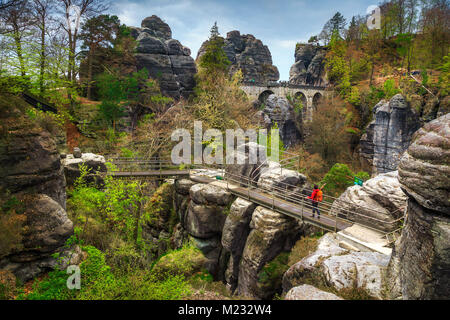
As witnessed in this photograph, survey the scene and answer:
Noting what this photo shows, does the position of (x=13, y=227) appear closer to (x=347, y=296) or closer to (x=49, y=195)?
(x=49, y=195)

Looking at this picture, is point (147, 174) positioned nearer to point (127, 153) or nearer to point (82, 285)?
point (127, 153)

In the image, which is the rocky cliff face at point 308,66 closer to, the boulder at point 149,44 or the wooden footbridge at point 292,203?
the boulder at point 149,44

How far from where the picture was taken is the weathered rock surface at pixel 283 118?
116ft

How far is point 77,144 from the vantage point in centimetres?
1952

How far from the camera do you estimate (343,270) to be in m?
5.61

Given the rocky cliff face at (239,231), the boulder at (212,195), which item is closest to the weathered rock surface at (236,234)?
the rocky cliff face at (239,231)

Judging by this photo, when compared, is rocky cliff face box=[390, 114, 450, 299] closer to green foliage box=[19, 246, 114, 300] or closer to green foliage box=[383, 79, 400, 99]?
green foliage box=[19, 246, 114, 300]

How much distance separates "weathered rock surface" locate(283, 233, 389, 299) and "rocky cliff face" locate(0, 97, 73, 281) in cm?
808

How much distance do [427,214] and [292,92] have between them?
4315 cm

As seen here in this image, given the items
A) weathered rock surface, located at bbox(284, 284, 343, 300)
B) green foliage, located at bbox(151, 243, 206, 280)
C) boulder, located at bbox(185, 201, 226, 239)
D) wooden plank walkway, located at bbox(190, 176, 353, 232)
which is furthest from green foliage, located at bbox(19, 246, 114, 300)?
wooden plank walkway, located at bbox(190, 176, 353, 232)

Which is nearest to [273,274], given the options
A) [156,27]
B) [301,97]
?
[156,27]

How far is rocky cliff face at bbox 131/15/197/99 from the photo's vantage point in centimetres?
2956
